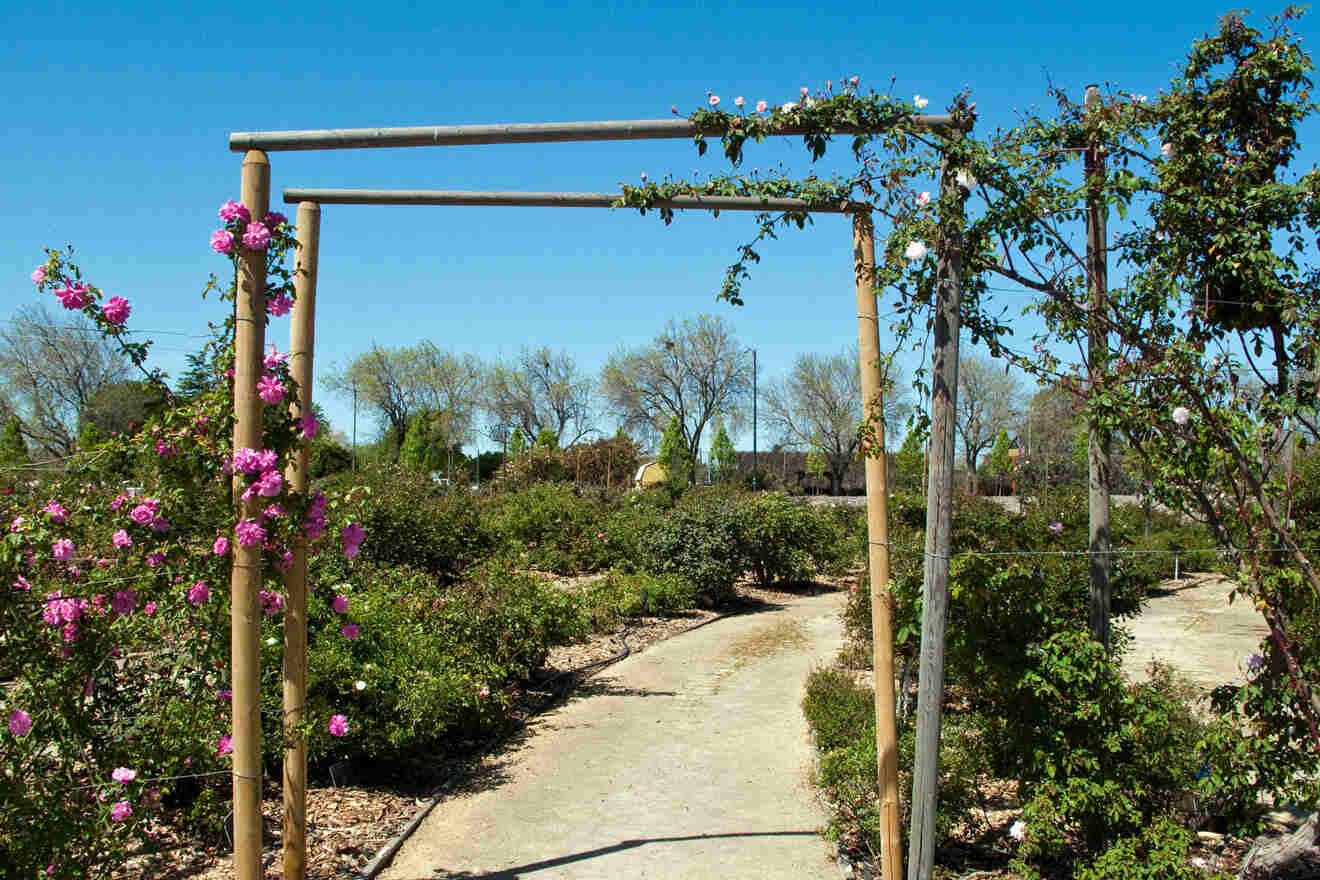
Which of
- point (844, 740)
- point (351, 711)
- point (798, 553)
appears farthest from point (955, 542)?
point (798, 553)

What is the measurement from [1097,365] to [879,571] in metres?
1.43

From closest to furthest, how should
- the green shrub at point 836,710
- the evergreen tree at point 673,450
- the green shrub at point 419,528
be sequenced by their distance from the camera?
the green shrub at point 836,710 < the green shrub at point 419,528 < the evergreen tree at point 673,450

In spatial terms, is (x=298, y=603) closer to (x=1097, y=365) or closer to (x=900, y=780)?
(x=900, y=780)

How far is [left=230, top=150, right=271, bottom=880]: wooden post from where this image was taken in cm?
366

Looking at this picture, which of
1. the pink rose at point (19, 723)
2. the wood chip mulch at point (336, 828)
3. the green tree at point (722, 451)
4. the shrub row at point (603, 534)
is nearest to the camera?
the pink rose at point (19, 723)

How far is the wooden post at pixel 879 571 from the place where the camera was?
14.2ft

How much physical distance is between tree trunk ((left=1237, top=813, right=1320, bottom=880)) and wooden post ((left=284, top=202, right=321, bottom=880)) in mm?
4398

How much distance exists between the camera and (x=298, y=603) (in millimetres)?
4137

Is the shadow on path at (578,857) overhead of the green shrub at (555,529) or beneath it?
beneath

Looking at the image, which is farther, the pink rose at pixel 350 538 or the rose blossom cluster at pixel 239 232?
the pink rose at pixel 350 538

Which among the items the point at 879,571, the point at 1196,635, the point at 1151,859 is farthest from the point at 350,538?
the point at 1196,635

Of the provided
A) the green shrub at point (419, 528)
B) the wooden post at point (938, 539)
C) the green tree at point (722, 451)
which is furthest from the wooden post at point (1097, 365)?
the green tree at point (722, 451)

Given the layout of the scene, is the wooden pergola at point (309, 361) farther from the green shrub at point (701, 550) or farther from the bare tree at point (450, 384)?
the bare tree at point (450, 384)

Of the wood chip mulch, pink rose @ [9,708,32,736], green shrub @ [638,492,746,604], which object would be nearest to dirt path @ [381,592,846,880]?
the wood chip mulch
